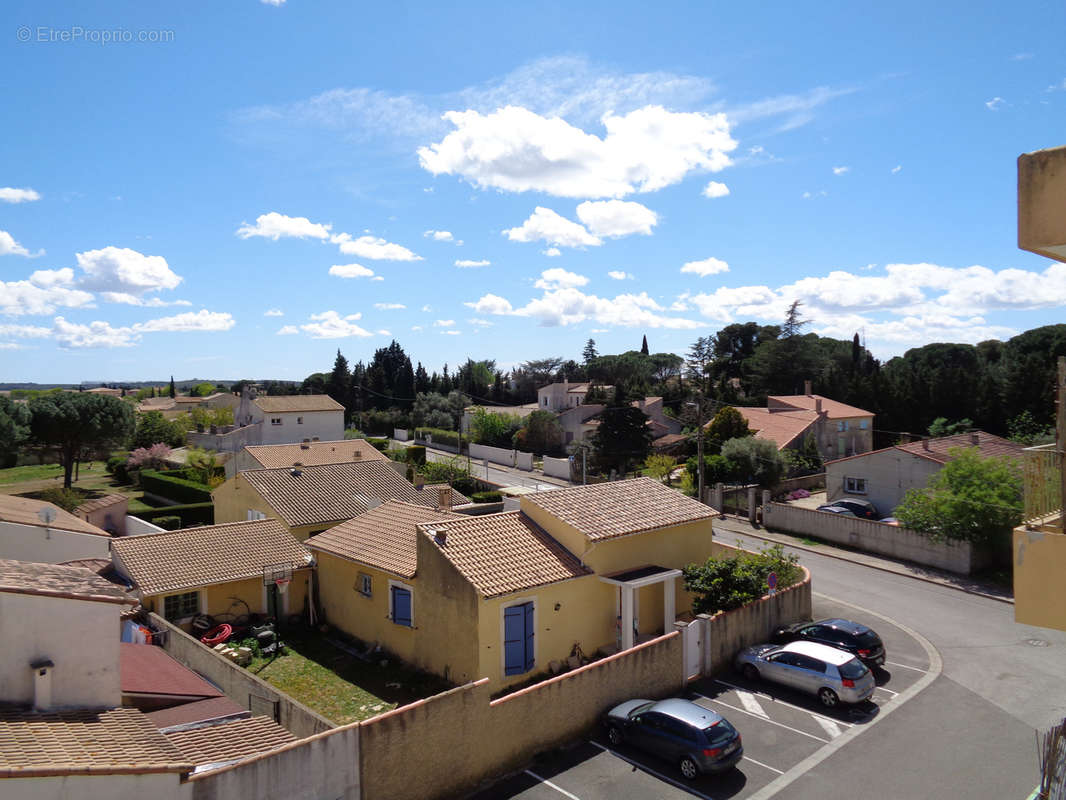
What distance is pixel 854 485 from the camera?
129ft

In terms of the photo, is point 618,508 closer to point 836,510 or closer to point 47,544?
point 836,510

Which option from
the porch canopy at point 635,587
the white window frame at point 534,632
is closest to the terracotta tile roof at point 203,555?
the white window frame at point 534,632

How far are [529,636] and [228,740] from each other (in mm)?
7956

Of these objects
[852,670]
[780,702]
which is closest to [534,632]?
[780,702]

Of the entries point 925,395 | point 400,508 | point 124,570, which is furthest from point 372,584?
point 925,395

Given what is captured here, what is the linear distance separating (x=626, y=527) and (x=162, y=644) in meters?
13.1

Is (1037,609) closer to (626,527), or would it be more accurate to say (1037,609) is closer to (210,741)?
(210,741)

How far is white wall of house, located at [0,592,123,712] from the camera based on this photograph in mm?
10219

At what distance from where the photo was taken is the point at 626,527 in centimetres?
2052

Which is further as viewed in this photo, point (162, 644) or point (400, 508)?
point (400, 508)

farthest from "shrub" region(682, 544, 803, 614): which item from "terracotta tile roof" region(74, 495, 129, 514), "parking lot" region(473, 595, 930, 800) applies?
"terracotta tile roof" region(74, 495, 129, 514)

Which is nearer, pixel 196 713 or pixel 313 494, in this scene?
pixel 196 713

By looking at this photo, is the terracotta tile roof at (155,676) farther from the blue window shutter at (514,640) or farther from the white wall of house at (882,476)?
the white wall of house at (882,476)

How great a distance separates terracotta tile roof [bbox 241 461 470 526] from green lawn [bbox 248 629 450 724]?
23.4 ft
